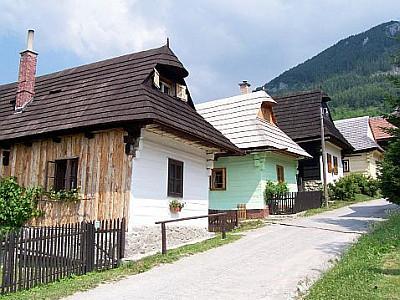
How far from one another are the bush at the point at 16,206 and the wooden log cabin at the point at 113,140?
1.13 feet

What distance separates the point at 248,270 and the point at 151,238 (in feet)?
14.3

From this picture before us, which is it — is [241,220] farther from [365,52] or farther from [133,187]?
[365,52]

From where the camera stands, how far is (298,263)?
1063cm

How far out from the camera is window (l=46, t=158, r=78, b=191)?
14.3 metres

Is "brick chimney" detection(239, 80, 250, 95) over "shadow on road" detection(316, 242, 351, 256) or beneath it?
over

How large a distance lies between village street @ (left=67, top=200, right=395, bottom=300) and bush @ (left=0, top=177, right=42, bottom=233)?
5704 millimetres

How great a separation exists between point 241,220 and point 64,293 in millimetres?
12716

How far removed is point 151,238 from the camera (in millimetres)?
13672

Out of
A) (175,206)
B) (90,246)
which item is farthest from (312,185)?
(90,246)

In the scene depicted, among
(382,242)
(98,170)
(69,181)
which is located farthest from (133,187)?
(382,242)

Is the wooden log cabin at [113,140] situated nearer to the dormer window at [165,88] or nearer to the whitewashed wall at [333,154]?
the dormer window at [165,88]

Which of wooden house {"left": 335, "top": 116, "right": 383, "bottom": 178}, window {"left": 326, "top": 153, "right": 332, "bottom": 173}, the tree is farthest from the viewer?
wooden house {"left": 335, "top": 116, "right": 383, "bottom": 178}

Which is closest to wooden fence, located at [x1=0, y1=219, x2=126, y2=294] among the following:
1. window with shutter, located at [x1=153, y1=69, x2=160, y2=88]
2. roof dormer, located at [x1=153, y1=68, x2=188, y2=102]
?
window with shutter, located at [x1=153, y1=69, x2=160, y2=88]

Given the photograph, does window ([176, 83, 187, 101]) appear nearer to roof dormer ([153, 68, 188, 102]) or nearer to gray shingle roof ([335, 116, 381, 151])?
roof dormer ([153, 68, 188, 102])
